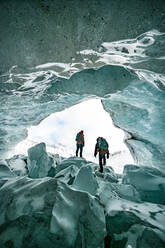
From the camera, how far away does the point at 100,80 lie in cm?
572

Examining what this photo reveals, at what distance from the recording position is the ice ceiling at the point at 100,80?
4.52 m

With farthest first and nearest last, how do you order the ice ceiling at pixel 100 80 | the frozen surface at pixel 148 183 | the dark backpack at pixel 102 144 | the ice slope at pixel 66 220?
1. the dark backpack at pixel 102 144
2. the ice ceiling at pixel 100 80
3. the frozen surface at pixel 148 183
4. the ice slope at pixel 66 220

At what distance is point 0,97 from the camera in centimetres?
655

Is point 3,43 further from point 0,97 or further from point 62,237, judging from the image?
point 62,237

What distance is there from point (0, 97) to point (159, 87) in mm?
6925

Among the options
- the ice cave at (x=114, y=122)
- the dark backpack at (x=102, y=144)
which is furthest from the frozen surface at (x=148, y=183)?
the dark backpack at (x=102, y=144)

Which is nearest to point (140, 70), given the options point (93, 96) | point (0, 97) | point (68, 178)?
point (93, 96)

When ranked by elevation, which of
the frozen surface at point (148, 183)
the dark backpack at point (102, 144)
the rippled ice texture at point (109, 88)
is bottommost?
the frozen surface at point (148, 183)

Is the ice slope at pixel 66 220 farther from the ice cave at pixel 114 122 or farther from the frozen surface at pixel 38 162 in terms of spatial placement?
the frozen surface at pixel 38 162

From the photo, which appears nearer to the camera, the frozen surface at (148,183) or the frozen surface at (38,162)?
the frozen surface at (148,183)

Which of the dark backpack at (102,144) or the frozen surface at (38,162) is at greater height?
the dark backpack at (102,144)

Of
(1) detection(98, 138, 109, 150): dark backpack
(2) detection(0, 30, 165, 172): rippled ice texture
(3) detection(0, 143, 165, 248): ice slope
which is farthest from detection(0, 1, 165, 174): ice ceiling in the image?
(3) detection(0, 143, 165, 248): ice slope

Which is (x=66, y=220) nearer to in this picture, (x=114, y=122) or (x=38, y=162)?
(x=38, y=162)

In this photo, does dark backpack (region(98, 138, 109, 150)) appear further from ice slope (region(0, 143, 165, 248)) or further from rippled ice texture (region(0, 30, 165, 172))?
ice slope (region(0, 143, 165, 248))
